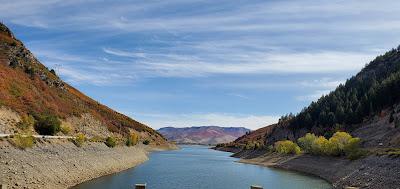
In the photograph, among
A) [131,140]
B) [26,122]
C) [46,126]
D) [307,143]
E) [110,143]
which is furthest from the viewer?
[131,140]

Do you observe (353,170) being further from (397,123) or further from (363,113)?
(363,113)

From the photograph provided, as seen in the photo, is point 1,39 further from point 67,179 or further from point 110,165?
point 67,179

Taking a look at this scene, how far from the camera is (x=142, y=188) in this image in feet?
90.3

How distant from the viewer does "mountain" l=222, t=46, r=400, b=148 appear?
4456 inches

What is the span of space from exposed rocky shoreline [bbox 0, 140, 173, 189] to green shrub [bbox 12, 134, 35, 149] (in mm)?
640

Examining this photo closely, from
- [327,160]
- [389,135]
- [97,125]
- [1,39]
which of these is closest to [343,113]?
[389,135]

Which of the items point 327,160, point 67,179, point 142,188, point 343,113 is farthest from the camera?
point 343,113

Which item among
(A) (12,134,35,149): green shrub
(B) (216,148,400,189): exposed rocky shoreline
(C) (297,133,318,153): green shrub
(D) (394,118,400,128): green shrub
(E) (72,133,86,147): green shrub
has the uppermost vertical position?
(D) (394,118,400,128): green shrub

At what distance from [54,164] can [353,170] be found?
44.0 m

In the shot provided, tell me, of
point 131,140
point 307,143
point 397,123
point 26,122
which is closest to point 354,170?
point 397,123

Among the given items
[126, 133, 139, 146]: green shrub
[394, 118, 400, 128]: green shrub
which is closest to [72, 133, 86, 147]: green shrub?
[126, 133, 139, 146]: green shrub

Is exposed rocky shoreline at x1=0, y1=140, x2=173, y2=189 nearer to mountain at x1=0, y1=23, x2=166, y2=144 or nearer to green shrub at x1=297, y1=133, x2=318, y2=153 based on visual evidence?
mountain at x1=0, y1=23, x2=166, y2=144

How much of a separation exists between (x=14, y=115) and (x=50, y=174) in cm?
2617

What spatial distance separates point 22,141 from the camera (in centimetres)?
5175
